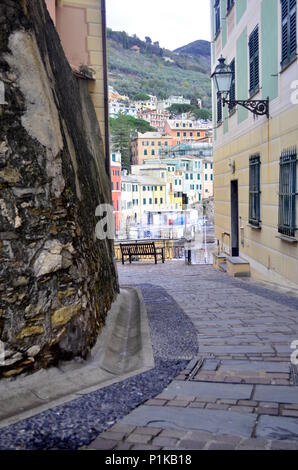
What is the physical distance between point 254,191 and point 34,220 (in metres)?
10.2

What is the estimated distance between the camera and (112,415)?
12.8ft

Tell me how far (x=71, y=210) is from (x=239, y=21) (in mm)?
12618

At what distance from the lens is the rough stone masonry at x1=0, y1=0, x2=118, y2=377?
4.40 meters

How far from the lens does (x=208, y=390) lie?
4512 millimetres

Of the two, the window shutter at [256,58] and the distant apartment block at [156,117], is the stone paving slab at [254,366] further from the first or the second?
the distant apartment block at [156,117]

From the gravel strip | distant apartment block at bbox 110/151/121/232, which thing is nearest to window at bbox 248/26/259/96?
the gravel strip

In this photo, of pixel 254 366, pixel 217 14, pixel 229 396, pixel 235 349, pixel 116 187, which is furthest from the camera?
pixel 116 187

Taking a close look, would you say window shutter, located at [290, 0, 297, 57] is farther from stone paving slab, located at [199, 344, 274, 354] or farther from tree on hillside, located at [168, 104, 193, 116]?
tree on hillside, located at [168, 104, 193, 116]

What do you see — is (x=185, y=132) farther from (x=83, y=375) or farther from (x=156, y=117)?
(x=83, y=375)

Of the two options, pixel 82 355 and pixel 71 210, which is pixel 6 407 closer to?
pixel 82 355

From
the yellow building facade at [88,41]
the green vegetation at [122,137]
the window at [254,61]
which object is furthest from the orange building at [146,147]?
the yellow building facade at [88,41]

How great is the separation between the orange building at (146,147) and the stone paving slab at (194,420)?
10164cm

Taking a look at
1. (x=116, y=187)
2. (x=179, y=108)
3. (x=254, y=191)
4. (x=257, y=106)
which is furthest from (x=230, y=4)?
(x=179, y=108)

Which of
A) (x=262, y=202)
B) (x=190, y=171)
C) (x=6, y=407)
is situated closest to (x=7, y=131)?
(x=6, y=407)
